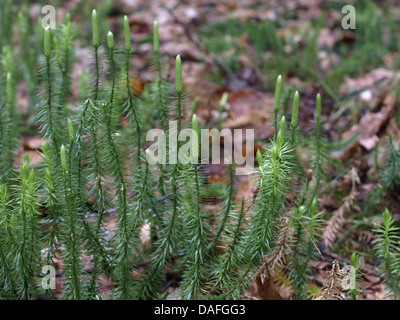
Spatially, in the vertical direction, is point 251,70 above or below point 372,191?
above

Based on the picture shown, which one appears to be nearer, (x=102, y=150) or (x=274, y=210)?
(x=274, y=210)

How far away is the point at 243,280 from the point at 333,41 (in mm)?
3426

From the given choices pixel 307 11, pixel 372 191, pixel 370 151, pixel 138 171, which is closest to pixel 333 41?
pixel 307 11

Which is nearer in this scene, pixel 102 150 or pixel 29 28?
pixel 102 150

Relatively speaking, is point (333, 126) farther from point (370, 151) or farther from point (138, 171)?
point (138, 171)

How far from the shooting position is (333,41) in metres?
4.39

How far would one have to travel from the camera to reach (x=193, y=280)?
1669mm

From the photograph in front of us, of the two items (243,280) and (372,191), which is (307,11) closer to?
(372,191)

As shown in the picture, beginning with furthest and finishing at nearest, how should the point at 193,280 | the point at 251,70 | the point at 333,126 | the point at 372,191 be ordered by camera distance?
the point at 251,70 → the point at 333,126 → the point at 372,191 → the point at 193,280
